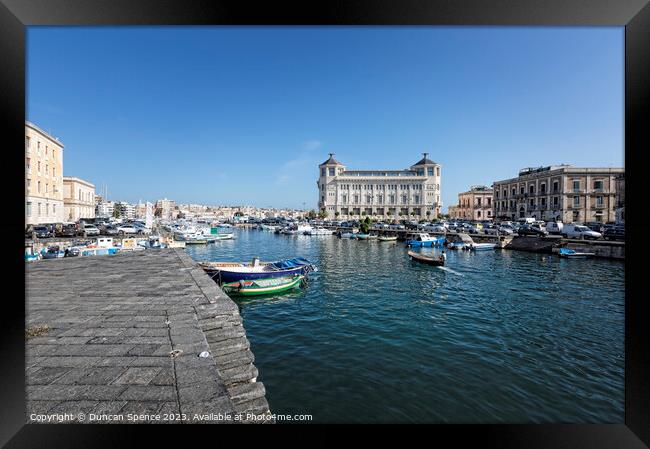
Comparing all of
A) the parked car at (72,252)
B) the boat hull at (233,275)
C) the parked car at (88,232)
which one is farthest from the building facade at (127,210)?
the boat hull at (233,275)

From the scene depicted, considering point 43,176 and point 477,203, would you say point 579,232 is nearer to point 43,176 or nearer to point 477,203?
point 477,203

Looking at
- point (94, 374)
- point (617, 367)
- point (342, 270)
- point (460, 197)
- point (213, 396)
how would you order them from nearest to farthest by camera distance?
1. point (213, 396)
2. point (94, 374)
3. point (617, 367)
4. point (342, 270)
5. point (460, 197)

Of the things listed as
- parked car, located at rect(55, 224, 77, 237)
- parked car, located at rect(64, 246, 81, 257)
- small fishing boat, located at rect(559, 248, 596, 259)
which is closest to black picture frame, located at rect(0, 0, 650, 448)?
parked car, located at rect(64, 246, 81, 257)

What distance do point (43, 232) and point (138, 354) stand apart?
101 feet

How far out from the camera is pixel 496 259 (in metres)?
23.9

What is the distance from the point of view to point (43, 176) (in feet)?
79.6

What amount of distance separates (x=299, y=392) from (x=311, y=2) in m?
5.84

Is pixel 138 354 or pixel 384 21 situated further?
pixel 138 354

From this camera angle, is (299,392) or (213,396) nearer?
(213,396)

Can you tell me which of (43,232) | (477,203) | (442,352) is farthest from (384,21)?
(477,203)

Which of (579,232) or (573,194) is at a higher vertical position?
(573,194)
